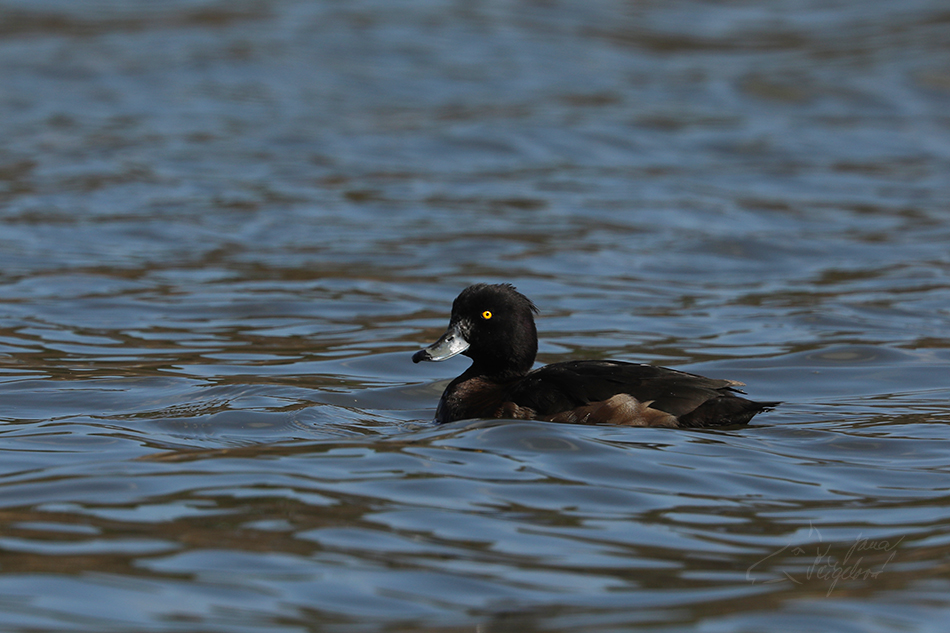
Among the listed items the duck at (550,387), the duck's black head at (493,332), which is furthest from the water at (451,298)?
the duck's black head at (493,332)

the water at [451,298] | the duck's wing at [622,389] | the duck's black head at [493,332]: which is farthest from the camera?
the duck's black head at [493,332]

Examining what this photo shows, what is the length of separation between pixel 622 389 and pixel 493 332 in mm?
1122

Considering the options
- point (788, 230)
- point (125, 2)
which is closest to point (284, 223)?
point (788, 230)

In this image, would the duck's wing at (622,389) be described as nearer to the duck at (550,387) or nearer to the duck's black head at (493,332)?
the duck at (550,387)

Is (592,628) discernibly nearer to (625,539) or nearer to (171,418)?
(625,539)

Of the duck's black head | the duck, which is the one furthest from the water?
the duck's black head

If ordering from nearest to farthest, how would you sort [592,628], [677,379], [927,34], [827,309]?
[592,628] < [677,379] < [827,309] < [927,34]

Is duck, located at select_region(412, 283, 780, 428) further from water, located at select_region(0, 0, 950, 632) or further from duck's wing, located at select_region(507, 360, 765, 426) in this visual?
water, located at select_region(0, 0, 950, 632)

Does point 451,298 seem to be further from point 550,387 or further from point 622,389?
point 622,389

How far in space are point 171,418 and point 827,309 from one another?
6686 millimetres

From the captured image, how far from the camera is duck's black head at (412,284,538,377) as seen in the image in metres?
7.75

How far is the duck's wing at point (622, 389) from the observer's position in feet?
22.6

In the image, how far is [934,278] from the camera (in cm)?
1331

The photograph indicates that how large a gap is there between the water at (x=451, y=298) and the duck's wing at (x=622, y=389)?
7.3 inches
